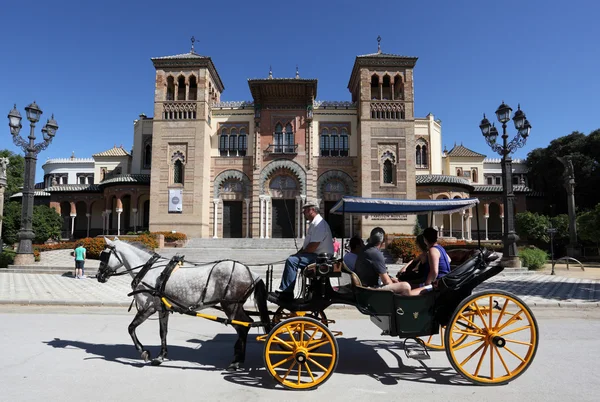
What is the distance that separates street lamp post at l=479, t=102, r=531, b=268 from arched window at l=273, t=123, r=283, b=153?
590 inches

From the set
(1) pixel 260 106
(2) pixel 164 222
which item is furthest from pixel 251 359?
(1) pixel 260 106

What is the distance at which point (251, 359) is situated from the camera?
16.1ft

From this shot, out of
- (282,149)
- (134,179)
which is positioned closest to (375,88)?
(282,149)

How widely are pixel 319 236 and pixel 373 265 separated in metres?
0.74

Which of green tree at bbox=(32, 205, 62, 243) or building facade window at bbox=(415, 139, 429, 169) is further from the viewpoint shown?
building facade window at bbox=(415, 139, 429, 169)

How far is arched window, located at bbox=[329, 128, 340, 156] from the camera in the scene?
27828 mm

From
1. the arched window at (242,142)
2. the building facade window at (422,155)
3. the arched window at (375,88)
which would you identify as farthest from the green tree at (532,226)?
the arched window at (242,142)

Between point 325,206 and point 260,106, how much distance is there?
8.75 metres

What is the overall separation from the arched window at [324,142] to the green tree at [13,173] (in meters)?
33.3

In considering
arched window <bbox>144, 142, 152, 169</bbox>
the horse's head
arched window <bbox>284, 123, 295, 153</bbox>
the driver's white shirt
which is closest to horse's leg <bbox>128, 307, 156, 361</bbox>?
the horse's head

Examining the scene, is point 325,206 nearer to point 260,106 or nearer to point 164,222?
point 260,106

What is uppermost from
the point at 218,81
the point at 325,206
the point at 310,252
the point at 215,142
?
the point at 218,81

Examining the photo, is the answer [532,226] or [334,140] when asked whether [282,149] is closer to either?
[334,140]

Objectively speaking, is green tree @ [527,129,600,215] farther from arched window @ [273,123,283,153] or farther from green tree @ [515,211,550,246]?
arched window @ [273,123,283,153]
